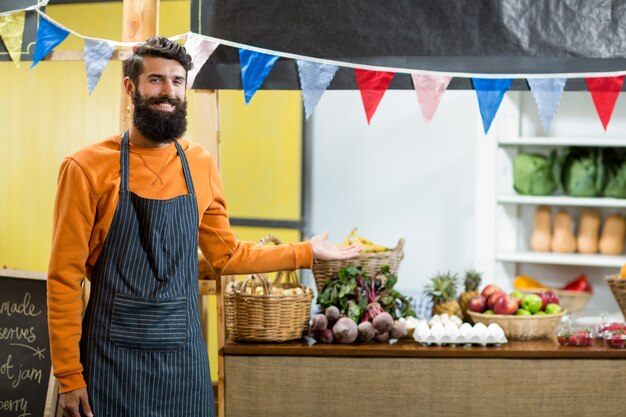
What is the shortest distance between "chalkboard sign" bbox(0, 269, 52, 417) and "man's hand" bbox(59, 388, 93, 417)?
1.03m

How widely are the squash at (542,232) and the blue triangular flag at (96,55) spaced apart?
311 centimetres

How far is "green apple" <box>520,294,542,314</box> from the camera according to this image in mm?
3646

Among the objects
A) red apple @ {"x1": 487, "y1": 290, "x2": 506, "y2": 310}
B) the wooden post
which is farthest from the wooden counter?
the wooden post

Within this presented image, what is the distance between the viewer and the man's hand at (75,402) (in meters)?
2.66

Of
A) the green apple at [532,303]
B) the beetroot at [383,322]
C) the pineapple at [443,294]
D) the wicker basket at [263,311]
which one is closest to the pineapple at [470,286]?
the pineapple at [443,294]

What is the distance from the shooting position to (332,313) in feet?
11.7

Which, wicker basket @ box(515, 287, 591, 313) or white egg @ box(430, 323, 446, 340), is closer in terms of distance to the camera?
white egg @ box(430, 323, 446, 340)

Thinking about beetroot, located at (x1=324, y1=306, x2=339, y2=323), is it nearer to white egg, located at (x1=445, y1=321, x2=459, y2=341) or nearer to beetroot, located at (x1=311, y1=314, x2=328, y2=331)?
beetroot, located at (x1=311, y1=314, x2=328, y2=331)

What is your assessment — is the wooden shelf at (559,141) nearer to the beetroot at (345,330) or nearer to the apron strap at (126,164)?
the beetroot at (345,330)

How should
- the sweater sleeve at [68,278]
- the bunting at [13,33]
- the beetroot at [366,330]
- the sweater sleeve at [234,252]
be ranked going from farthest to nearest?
the bunting at [13,33] < the beetroot at [366,330] < the sweater sleeve at [234,252] < the sweater sleeve at [68,278]

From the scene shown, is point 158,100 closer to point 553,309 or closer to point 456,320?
point 456,320

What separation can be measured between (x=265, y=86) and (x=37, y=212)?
84.6 inches

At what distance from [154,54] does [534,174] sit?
3.35m

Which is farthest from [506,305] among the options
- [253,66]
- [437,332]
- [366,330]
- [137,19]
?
[137,19]
